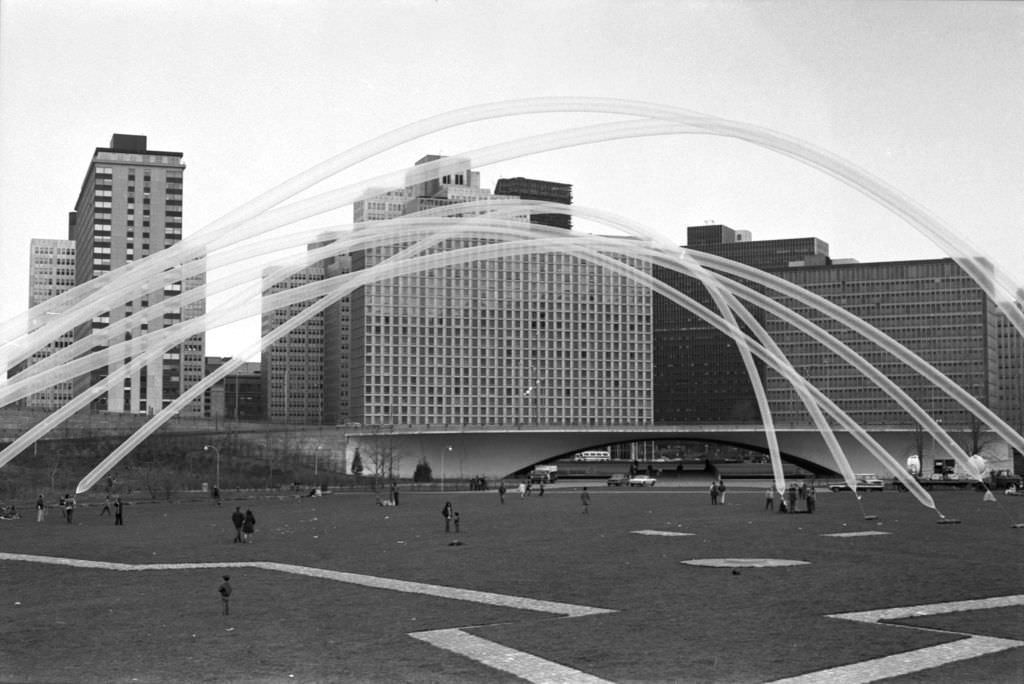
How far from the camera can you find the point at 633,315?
186375 millimetres

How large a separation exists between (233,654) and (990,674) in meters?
12.1

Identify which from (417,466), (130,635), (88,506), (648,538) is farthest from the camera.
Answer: (417,466)

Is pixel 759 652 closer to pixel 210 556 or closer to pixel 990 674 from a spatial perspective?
pixel 990 674

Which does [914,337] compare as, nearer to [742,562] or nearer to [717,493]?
[717,493]

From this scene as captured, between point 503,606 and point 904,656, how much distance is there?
8999 mm

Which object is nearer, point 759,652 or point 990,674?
point 990,674

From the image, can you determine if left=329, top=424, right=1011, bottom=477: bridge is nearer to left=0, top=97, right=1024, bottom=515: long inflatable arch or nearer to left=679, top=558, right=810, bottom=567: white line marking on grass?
left=0, top=97, right=1024, bottom=515: long inflatable arch

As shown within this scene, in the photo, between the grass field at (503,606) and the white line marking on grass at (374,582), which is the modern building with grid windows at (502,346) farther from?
the white line marking on grass at (374,582)

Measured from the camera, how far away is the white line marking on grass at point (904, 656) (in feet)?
58.5

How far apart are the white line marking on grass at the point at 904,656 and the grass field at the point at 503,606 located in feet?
0.86

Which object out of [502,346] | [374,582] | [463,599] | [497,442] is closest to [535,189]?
[497,442]

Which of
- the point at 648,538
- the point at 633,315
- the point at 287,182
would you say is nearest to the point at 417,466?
the point at 633,315

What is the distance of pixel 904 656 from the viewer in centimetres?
1942

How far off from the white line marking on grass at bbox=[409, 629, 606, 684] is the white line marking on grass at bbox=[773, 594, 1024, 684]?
3.20 meters
